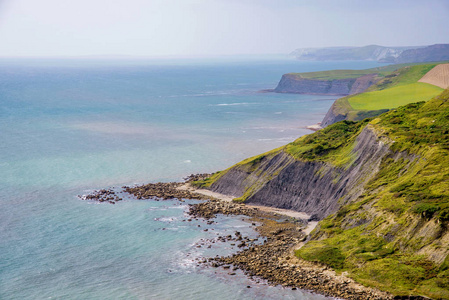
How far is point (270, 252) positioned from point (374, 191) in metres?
17.4

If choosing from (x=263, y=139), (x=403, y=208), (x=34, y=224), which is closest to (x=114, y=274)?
(x=34, y=224)

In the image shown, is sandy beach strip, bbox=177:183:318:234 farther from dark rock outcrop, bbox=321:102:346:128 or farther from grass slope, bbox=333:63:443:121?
dark rock outcrop, bbox=321:102:346:128

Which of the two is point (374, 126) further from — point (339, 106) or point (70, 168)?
point (339, 106)

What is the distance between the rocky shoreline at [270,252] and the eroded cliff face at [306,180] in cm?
407

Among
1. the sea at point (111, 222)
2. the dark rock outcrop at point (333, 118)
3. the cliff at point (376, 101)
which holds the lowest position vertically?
the sea at point (111, 222)

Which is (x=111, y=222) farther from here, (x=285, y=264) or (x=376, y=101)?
(x=376, y=101)

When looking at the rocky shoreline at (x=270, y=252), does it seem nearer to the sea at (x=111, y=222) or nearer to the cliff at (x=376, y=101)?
the sea at (x=111, y=222)

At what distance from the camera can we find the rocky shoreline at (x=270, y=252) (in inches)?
2330

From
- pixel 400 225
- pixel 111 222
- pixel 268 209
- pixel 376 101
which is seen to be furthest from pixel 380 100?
pixel 400 225

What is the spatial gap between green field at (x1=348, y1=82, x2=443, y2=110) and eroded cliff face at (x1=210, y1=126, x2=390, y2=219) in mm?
81407

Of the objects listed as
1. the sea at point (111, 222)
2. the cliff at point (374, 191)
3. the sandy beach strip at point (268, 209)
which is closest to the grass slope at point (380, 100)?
the sea at point (111, 222)

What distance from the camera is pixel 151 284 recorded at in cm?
6228

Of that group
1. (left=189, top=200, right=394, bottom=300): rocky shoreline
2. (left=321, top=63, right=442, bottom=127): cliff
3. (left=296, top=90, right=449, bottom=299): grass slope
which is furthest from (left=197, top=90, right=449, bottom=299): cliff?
(left=321, top=63, right=442, bottom=127): cliff

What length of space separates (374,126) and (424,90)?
10124 centimetres
